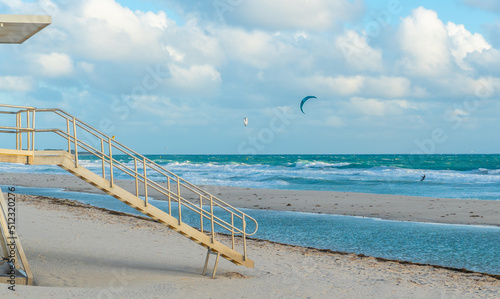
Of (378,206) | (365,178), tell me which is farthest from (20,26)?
(365,178)

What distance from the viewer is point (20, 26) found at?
880 centimetres

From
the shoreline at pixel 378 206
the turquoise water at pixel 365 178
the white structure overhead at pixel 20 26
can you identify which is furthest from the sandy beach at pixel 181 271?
the turquoise water at pixel 365 178

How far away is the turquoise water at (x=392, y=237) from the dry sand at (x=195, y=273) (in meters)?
1.30

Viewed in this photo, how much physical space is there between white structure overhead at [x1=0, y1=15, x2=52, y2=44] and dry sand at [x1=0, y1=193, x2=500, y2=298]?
14.0ft

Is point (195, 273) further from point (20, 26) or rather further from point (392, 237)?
point (392, 237)

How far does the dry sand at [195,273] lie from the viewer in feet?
29.9

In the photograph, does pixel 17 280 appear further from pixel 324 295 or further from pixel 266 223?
pixel 266 223

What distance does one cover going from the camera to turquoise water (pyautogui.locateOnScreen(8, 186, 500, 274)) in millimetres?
13070

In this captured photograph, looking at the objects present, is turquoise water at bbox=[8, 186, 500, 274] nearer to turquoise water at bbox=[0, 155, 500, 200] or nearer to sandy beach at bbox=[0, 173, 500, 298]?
sandy beach at bbox=[0, 173, 500, 298]

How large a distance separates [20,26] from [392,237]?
39.8ft

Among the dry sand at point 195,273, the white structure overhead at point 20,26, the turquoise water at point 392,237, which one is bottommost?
the turquoise water at point 392,237

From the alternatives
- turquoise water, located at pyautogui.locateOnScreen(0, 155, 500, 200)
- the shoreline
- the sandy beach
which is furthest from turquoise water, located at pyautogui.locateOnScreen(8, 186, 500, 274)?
turquoise water, located at pyautogui.locateOnScreen(0, 155, 500, 200)

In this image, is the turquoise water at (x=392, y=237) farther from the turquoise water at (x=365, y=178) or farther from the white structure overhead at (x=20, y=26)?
the turquoise water at (x=365, y=178)

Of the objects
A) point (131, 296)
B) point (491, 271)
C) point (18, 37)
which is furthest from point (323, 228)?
point (18, 37)
